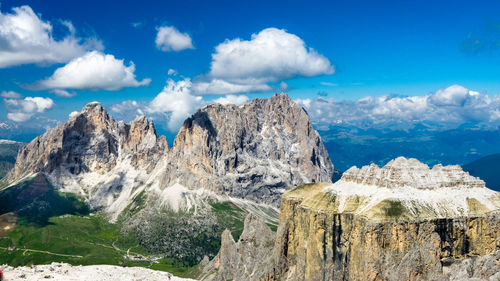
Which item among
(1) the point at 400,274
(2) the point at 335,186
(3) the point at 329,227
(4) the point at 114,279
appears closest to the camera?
(4) the point at 114,279

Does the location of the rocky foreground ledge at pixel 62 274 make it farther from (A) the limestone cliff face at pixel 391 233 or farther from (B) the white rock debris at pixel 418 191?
(B) the white rock debris at pixel 418 191

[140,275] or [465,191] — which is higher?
[465,191]

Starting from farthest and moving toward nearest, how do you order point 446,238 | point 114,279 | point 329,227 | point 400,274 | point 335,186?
point 335,186, point 329,227, point 446,238, point 400,274, point 114,279

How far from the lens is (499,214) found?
121 m

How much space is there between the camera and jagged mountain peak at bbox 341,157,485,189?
438 feet

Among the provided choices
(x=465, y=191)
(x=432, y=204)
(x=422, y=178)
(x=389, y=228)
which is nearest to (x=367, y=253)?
(x=389, y=228)

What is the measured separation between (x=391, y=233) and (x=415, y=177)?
3113 centimetres

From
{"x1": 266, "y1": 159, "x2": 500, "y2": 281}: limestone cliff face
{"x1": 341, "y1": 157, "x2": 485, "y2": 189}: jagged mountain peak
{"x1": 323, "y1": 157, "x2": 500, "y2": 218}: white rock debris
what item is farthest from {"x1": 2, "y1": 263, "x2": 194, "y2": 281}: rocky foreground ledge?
{"x1": 341, "y1": 157, "x2": 485, "y2": 189}: jagged mountain peak

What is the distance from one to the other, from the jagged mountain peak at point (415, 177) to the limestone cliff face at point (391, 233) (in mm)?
375

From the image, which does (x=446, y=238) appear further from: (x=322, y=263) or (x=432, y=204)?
(x=322, y=263)

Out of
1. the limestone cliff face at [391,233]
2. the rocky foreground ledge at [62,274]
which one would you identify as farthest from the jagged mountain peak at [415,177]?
the rocky foreground ledge at [62,274]

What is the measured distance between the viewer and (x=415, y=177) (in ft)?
444

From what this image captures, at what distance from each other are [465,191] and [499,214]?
14.7m

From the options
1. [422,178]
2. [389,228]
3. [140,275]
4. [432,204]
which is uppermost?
[422,178]
